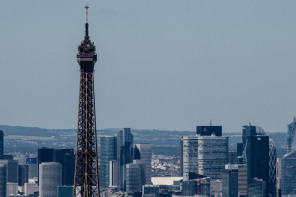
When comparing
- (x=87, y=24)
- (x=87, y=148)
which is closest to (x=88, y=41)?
(x=87, y=24)

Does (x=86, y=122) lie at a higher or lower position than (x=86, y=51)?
lower

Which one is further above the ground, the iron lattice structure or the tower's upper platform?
the tower's upper platform

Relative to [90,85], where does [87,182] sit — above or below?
below

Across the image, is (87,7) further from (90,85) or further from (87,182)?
(87,182)

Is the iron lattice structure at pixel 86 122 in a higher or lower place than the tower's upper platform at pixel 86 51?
lower
